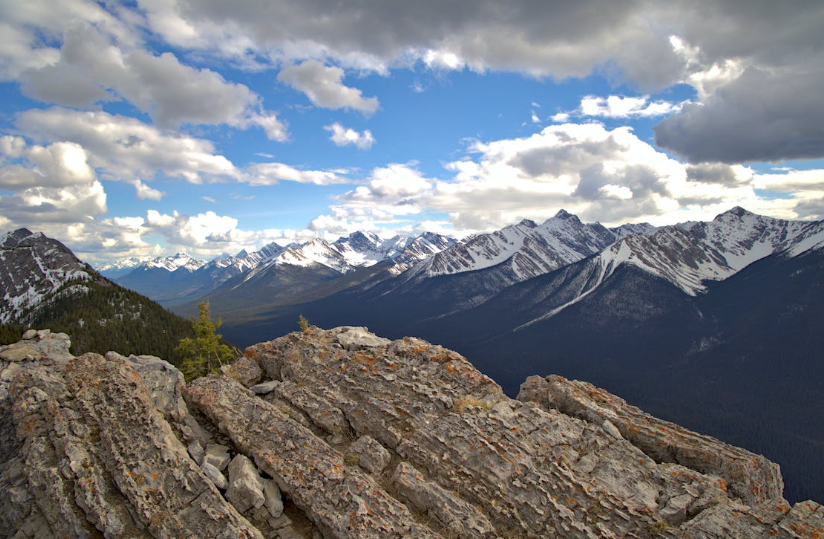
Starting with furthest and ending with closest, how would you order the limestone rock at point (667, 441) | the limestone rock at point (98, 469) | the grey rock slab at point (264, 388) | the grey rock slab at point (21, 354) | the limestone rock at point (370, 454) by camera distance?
the grey rock slab at point (21, 354) < the grey rock slab at point (264, 388) < the limestone rock at point (667, 441) < the limestone rock at point (370, 454) < the limestone rock at point (98, 469)

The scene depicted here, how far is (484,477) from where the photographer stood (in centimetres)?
1889

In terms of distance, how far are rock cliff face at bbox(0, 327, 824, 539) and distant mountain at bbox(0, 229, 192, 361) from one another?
142 m

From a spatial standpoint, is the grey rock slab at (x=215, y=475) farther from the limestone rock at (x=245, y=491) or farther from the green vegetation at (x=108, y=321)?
the green vegetation at (x=108, y=321)

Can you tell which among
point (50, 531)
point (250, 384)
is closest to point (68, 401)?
point (50, 531)

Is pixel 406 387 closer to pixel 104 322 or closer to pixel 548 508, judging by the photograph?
pixel 548 508

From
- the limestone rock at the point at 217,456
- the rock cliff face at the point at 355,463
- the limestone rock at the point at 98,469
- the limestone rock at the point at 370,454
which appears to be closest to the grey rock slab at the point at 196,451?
the rock cliff face at the point at 355,463

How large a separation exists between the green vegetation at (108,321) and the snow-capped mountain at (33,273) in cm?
589

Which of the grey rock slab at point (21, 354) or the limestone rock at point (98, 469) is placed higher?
the grey rock slab at point (21, 354)

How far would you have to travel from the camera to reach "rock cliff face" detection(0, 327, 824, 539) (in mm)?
16484

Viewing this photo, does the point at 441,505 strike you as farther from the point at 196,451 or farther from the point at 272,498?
the point at 196,451

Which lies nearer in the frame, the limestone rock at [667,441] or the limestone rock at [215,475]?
the limestone rock at [215,475]

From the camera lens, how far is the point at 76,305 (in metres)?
152

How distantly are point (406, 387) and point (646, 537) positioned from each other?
13936 mm

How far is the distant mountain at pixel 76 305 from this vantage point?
140m
